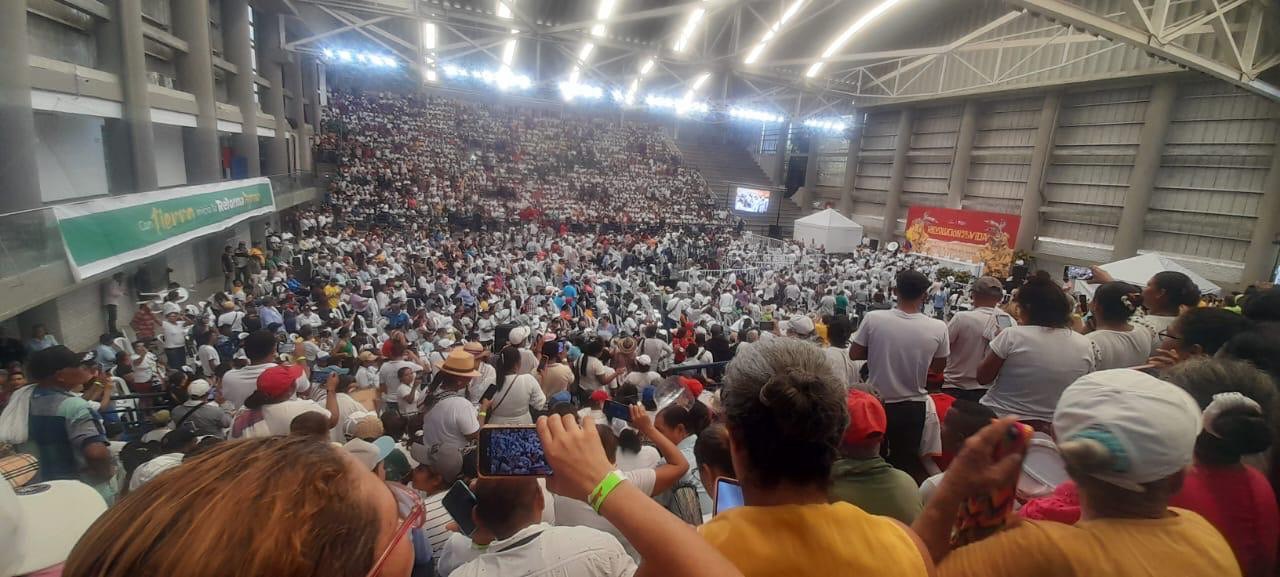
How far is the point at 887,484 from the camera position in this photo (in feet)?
5.51

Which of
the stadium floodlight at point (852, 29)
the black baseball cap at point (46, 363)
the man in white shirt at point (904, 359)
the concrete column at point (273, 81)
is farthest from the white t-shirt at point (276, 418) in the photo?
the concrete column at point (273, 81)

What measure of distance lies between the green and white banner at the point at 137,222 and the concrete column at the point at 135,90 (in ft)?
3.62

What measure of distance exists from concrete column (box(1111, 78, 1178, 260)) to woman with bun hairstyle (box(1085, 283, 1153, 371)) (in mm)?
17814

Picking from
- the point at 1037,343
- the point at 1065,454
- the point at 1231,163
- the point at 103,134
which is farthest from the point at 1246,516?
the point at 1231,163

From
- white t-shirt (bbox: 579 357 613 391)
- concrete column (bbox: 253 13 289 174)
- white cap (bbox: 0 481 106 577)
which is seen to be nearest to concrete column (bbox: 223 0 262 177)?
concrete column (bbox: 253 13 289 174)

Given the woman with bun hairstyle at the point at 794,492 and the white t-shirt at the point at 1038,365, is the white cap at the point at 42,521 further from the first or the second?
the white t-shirt at the point at 1038,365

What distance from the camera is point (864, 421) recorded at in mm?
1646

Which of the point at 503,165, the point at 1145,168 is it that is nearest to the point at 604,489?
the point at 1145,168

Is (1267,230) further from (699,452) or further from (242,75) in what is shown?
(242,75)

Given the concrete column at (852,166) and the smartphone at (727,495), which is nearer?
the smartphone at (727,495)

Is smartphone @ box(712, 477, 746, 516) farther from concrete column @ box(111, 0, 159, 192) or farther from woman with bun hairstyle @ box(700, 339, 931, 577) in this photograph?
concrete column @ box(111, 0, 159, 192)

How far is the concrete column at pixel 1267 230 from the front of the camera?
13305 mm

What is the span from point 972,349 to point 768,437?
279 centimetres

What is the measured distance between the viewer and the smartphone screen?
4.77 feet
